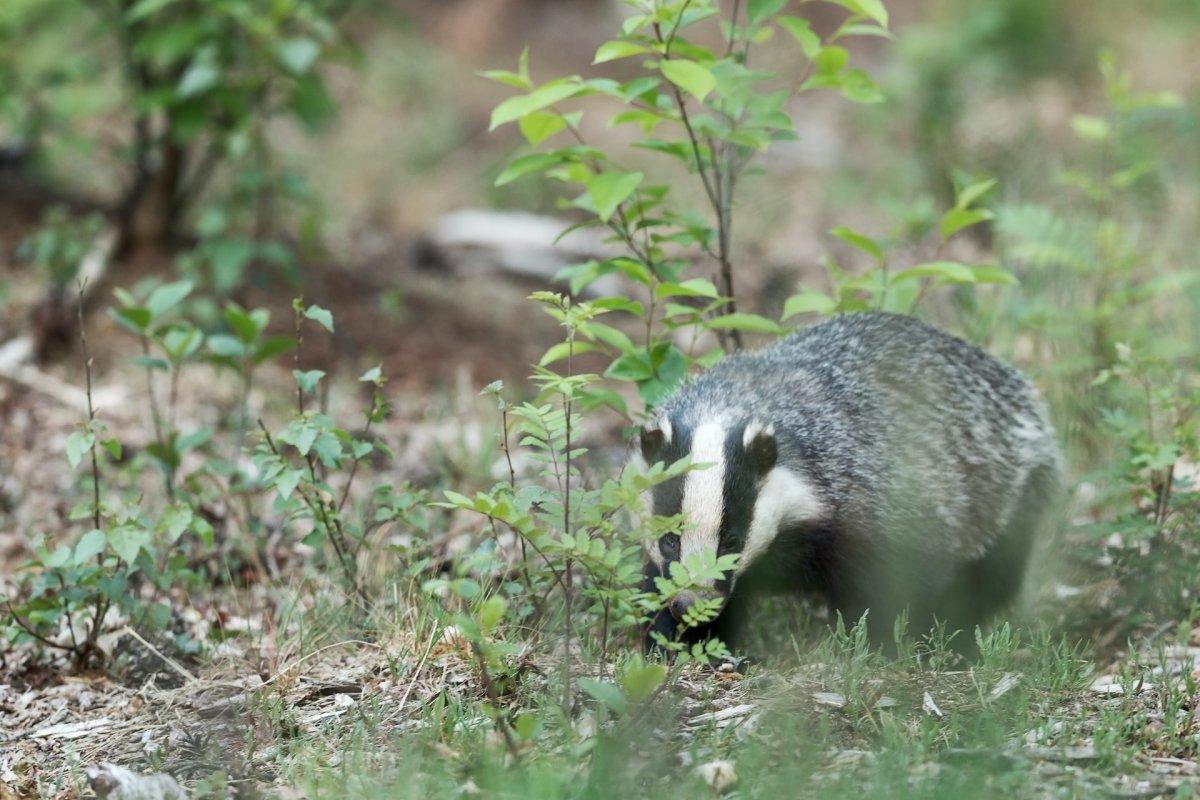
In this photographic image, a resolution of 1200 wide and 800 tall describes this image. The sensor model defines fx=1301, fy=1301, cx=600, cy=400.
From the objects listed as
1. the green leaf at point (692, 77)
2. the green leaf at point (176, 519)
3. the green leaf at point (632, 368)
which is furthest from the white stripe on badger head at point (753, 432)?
the green leaf at point (176, 519)

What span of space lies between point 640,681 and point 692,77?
182cm

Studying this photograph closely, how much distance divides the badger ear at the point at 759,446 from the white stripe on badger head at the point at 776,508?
0.06 meters

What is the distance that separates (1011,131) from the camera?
11.0 meters

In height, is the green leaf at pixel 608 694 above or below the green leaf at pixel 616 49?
below

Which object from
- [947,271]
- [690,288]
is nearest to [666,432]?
[690,288]

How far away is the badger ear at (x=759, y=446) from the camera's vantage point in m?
4.19

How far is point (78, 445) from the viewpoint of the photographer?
420 centimetres

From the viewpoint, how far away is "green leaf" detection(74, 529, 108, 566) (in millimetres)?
4129

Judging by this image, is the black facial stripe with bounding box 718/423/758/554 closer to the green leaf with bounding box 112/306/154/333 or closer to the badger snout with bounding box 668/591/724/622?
the badger snout with bounding box 668/591/724/622

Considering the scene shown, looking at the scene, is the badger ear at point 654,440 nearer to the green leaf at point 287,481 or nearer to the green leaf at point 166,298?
the green leaf at point 287,481

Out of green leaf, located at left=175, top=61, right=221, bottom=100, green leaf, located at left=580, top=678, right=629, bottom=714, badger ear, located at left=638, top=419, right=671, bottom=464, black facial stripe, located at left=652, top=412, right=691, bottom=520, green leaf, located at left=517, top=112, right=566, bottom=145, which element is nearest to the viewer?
green leaf, located at left=580, top=678, right=629, bottom=714

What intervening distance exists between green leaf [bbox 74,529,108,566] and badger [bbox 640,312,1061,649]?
1763 mm

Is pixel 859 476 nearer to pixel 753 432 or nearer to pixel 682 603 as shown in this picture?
pixel 753 432

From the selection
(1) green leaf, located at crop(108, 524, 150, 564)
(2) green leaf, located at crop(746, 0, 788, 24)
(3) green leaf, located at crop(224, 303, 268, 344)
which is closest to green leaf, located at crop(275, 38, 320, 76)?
(3) green leaf, located at crop(224, 303, 268, 344)
